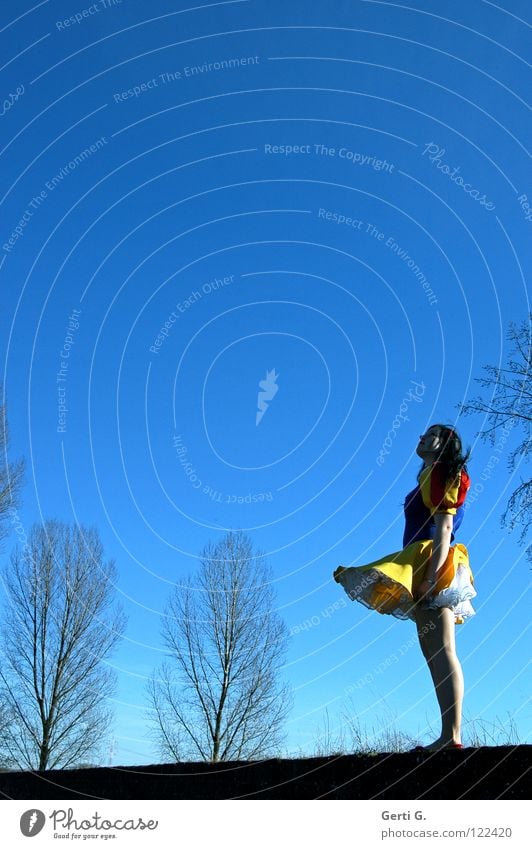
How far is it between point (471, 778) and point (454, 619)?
100 cm

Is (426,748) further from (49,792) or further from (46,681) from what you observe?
(46,681)

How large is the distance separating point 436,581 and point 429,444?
1.03 meters

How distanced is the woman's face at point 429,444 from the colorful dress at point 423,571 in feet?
0.58

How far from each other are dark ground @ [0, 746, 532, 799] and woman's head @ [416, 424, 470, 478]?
1.80 metres

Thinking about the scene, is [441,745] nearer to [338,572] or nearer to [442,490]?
[338,572]

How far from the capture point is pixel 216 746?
16.0 m

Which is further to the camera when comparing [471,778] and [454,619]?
[454,619]

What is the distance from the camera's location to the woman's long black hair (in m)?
5.08

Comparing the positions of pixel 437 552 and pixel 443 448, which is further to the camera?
pixel 443 448

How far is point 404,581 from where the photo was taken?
4.76m
